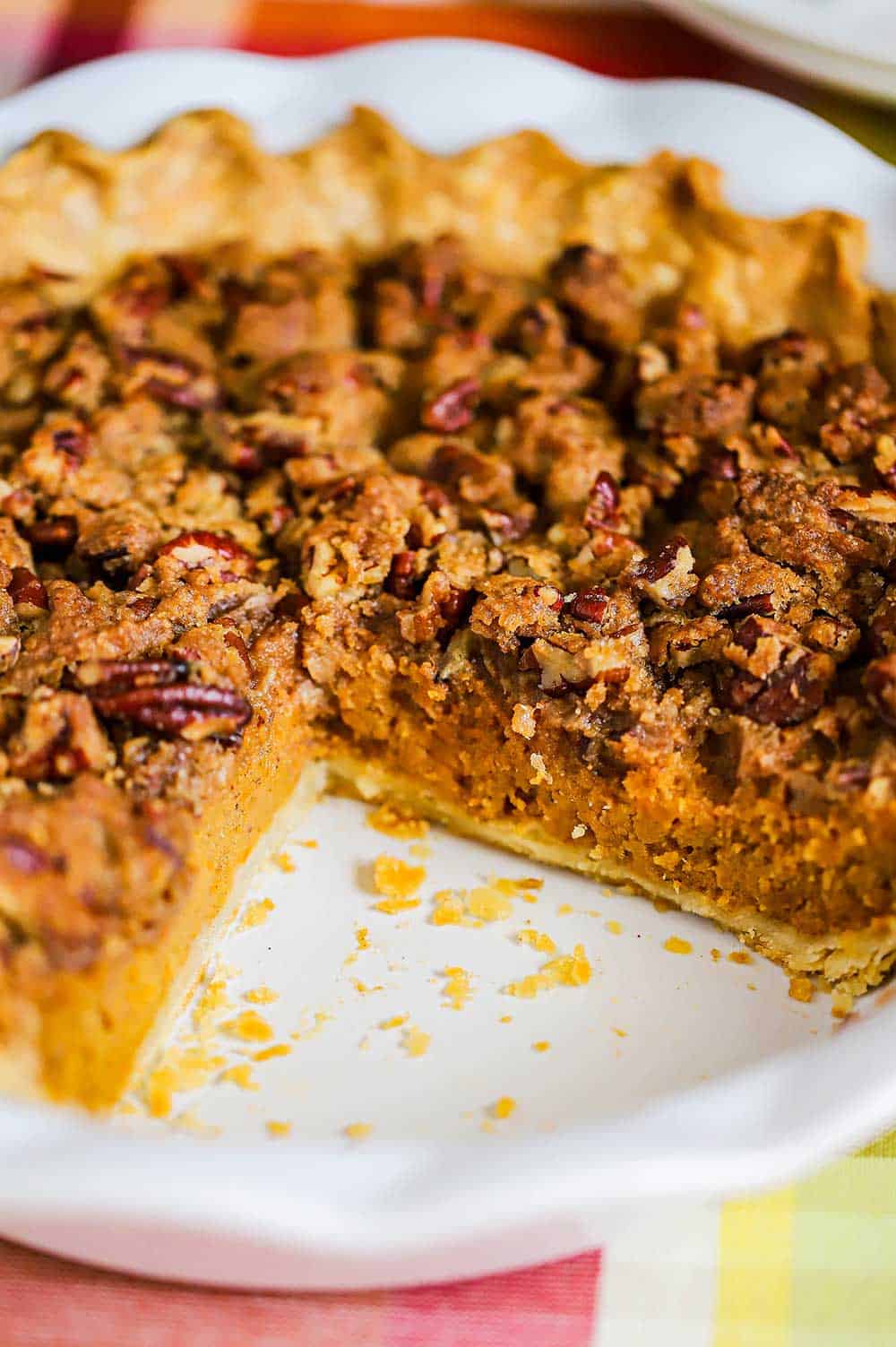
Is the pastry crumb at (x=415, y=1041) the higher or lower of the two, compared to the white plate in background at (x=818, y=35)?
lower

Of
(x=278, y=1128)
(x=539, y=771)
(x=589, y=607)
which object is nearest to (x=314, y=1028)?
(x=278, y=1128)

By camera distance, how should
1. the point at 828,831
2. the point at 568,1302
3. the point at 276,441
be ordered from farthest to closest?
the point at 276,441, the point at 828,831, the point at 568,1302

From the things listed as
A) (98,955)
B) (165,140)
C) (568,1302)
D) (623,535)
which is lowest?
(568,1302)

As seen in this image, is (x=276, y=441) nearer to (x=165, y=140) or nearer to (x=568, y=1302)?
(x=165, y=140)

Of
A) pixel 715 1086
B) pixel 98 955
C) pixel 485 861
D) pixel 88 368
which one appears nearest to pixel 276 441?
pixel 88 368

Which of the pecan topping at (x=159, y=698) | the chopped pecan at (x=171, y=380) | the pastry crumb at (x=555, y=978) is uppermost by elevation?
the chopped pecan at (x=171, y=380)

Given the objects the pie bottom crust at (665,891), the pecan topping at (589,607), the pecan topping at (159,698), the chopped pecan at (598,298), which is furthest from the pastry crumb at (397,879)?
the chopped pecan at (598,298)

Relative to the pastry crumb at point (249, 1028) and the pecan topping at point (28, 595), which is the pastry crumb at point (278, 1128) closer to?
the pastry crumb at point (249, 1028)

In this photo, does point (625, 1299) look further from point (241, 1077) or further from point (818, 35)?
point (818, 35)
